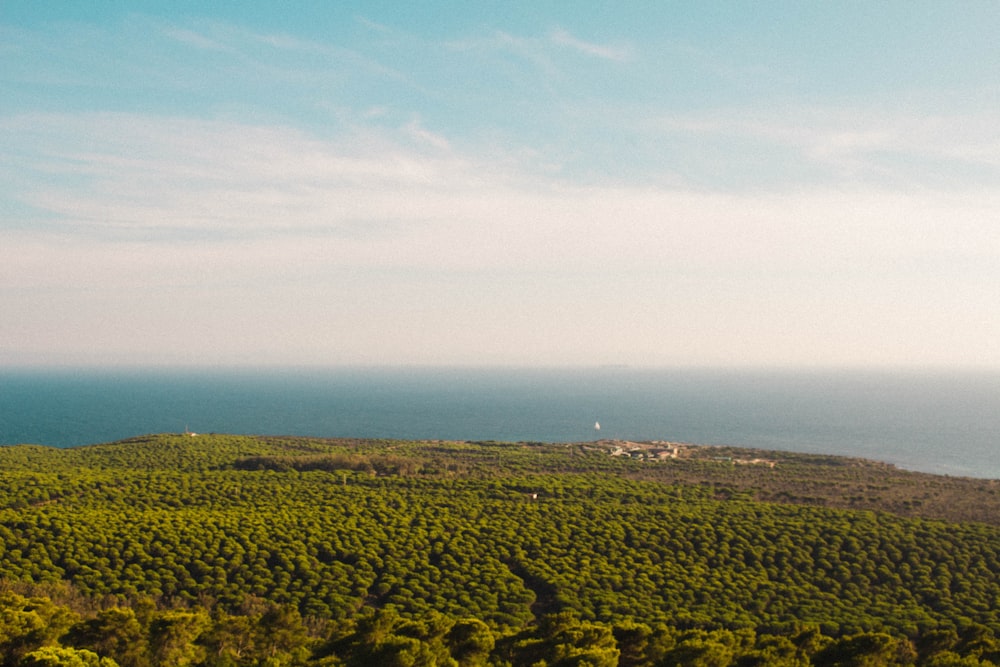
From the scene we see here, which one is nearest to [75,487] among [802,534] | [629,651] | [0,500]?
[0,500]

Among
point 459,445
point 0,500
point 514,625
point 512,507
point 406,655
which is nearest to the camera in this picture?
point 406,655

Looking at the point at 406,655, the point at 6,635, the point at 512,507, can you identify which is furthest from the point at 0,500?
the point at 406,655

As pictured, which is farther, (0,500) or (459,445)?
(459,445)

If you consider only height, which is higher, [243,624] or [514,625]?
[243,624]

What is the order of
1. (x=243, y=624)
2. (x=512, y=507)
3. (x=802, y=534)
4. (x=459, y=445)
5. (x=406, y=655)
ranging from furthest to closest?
1. (x=459, y=445)
2. (x=512, y=507)
3. (x=802, y=534)
4. (x=243, y=624)
5. (x=406, y=655)

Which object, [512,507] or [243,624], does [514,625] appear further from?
[512,507]

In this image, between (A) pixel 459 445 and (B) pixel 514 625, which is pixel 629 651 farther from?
(A) pixel 459 445
